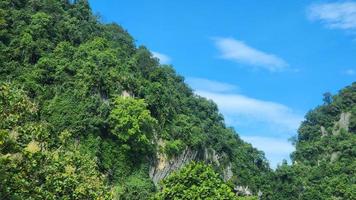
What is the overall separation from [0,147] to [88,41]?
1615 inches

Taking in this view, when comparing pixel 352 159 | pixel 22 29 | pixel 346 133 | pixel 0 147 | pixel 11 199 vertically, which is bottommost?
pixel 11 199

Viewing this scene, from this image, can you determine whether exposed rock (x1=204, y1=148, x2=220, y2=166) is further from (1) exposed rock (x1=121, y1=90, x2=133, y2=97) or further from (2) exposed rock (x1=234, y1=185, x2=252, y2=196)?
(1) exposed rock (x1=121, y1=90, x2=133, y2=97)

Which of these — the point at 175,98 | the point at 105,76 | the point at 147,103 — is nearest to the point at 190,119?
the point at 175,98

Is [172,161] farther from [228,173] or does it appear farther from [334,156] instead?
[334,156]

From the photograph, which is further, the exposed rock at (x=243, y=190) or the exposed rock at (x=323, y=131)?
the exposed rock at (x=323, y=131)

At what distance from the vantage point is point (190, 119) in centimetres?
6538

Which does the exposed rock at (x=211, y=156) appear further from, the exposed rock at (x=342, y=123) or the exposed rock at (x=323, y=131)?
the exposed rock at (x=323, y=131)

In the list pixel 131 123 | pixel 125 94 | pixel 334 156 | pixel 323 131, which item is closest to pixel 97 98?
pixel 131 123

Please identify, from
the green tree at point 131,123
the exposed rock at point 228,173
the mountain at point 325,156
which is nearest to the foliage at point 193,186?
the green tree at point 131,123

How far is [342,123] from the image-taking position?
102375 millimetres

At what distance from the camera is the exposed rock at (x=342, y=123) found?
10105 centimetres

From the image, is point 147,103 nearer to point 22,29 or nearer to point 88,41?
point 88,41

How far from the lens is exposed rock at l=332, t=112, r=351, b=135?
101050 mm

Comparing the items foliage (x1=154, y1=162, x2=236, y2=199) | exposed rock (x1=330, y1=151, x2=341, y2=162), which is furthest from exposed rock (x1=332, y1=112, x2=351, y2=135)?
foliage (x1=154, y1=162, x2=236, y2=199)
